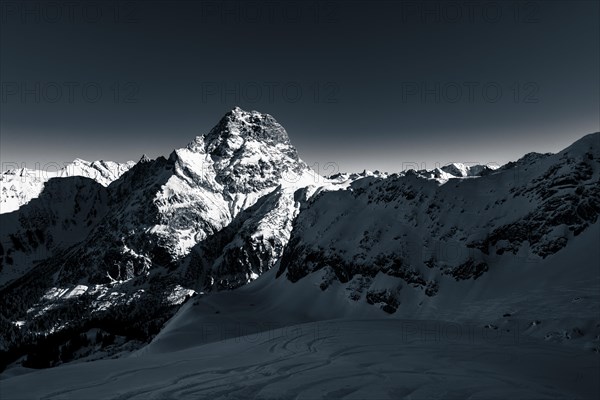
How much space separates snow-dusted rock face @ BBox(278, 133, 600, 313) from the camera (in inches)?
2933

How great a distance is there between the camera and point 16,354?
163000 millimetres

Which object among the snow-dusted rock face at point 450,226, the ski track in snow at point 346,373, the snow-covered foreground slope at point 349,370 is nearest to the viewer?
the ski track in snow at point 346,373

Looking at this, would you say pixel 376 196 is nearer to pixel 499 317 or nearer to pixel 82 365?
pixel 499 317

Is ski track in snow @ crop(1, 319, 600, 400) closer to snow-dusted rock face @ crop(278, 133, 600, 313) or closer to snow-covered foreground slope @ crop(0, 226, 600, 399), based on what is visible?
snow-covered foreground slope @ crop(0, 226, 600, 399)

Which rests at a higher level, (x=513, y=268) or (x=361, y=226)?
(x=361, y=226)

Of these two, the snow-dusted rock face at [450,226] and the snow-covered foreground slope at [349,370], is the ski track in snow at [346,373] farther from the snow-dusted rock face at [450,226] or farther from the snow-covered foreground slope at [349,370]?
the snow-dusted rock face at [450,226]

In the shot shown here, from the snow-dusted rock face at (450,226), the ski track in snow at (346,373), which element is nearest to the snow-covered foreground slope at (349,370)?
the ski track in snow at (346,373)

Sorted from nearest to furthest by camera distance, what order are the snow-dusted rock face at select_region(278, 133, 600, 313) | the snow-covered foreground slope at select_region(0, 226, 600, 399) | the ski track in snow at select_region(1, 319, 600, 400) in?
the ski track in snow at select_region(1, 319, 600, 400) < the snow-covered foreground slope at select_region(0, 226, 600, 399) < the snow-dusted rock face at select_region(278, 133, 600, 313)

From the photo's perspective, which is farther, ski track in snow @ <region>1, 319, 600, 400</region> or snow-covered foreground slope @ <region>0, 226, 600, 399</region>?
snow-covered foreground slope @ <region>0, 226, 600, 399</region>

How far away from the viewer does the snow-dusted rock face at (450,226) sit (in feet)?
244

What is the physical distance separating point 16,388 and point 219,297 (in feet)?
304

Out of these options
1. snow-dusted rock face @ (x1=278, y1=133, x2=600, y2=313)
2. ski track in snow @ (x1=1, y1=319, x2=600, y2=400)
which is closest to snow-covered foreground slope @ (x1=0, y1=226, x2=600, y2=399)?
ski track in snow @ (x1=1, y1=319, x2=600, y2=400)

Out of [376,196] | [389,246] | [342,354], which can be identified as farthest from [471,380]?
[376,196]

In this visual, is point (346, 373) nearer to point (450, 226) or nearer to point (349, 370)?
point (349, 370)
